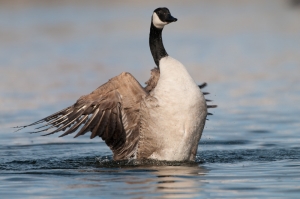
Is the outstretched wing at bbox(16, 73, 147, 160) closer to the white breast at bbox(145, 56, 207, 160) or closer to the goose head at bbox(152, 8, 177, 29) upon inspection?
the white breast at bbox(145, 56, 207, 160)

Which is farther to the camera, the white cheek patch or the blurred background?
the blurred background

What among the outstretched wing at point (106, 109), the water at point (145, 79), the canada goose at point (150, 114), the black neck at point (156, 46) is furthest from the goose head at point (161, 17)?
the water at point (145, 79)

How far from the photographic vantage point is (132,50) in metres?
23.7

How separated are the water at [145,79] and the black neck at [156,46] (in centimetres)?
155

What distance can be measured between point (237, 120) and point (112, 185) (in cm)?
611

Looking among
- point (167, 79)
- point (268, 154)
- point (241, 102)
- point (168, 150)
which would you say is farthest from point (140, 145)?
point (241, 102)

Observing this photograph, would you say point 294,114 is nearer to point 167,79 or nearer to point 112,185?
point 167,79

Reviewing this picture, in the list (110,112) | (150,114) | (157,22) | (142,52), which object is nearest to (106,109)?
(110,112)

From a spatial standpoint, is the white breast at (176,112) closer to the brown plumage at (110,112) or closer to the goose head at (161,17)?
the brown plumage at (110,112)

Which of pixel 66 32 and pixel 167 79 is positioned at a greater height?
pixel 66 32

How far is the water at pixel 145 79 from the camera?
8.63 m

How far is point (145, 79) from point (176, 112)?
8.78 meters

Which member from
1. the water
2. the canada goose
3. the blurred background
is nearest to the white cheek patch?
the canada goose

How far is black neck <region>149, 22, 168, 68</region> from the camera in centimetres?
1020
